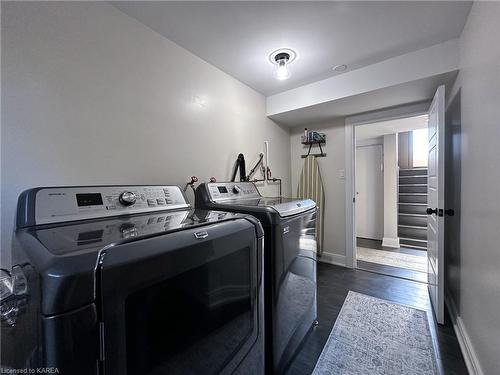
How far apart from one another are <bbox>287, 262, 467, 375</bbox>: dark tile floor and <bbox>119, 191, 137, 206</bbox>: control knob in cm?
136

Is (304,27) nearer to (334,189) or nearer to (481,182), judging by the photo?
(481,182)

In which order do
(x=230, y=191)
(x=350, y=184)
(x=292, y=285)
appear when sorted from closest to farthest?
(x=292, y=285) < (x=230, y=191) < (x=350, y=184)

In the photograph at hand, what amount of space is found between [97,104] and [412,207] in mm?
4836

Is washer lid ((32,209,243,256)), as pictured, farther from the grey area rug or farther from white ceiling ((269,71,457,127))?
white ceiling ((269,71,457,127))

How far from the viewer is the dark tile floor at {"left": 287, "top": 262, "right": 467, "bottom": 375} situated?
53.7 inches

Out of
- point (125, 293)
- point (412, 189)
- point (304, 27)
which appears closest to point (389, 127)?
point (412, 189)

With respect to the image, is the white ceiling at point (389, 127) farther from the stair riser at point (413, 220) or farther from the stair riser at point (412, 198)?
the stair riser at point (413, 220)

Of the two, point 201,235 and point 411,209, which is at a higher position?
point 201,235

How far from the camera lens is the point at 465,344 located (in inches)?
55.1

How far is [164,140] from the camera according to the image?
5.05 ft

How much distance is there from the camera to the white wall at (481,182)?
1.03 metres

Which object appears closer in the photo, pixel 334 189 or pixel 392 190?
pixel 334 189

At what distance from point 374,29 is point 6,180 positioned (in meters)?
2.26

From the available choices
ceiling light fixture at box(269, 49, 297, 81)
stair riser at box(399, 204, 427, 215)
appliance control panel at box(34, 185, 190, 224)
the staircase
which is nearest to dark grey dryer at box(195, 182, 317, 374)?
appliance control panel at box(34, 185, 190, 224)
